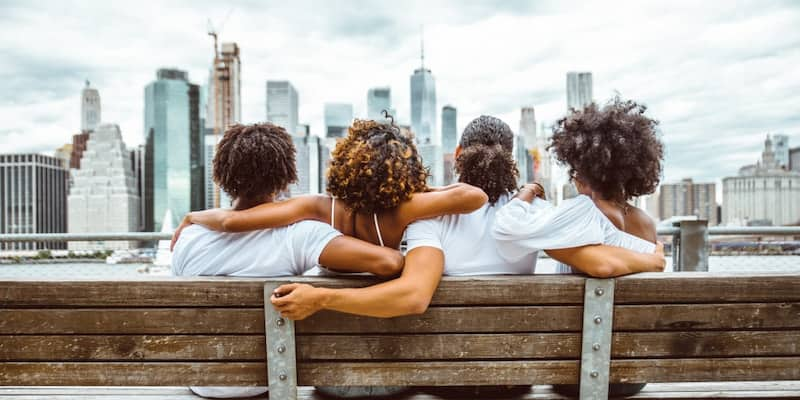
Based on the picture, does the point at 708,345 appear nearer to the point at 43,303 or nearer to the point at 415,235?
the point at 415,235

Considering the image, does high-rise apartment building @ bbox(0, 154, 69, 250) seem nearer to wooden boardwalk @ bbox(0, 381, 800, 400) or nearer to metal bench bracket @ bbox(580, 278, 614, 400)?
wooden boardwalk @ bbox(0, 381, 800, 400)

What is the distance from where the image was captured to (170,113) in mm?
134375

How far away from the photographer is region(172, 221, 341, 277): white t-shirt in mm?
1975

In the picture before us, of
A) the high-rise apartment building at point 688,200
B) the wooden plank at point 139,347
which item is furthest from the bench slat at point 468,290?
the high-rise apartment building at point 688,200

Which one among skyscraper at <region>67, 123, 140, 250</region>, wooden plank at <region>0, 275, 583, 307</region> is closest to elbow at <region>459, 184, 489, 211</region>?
wooden plank at <region>0, 275, 583, 307</region>

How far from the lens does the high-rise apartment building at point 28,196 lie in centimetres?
10019

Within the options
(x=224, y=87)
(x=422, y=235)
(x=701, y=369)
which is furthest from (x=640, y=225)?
(x=224, y=87)

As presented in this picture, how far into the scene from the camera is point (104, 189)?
11181 cm

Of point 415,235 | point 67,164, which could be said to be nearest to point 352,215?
point 415,235

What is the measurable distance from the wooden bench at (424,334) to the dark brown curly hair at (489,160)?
1.81 ft

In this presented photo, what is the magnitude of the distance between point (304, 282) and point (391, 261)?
0.28 meters

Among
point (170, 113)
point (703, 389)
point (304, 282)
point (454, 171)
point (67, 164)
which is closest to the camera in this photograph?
point (304, 282)

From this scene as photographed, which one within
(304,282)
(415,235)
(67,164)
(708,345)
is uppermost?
(67,164)

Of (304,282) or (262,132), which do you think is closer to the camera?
(304,282)
